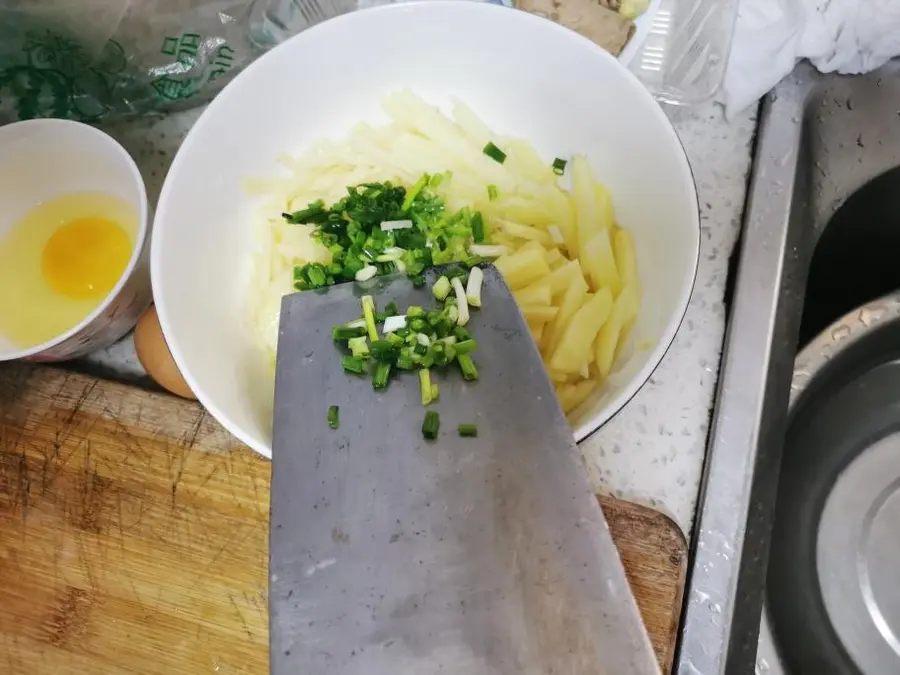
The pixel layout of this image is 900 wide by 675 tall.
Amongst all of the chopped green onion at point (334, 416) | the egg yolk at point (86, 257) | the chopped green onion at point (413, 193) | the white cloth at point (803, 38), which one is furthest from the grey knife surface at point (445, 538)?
the white cloth at point (803, 38)

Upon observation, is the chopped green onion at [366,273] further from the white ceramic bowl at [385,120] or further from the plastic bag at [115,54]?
the plastic bag at [115,54]

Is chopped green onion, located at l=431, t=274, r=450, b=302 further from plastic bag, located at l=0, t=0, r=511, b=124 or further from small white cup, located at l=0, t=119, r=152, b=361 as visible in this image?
plastic bag, located at l=0, t=0, r=511, b=124

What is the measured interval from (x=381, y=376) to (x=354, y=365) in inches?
1.1

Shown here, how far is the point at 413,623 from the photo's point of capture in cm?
47

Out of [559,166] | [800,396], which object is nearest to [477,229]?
[559,166]

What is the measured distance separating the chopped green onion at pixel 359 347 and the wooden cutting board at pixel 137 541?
0.88 feet

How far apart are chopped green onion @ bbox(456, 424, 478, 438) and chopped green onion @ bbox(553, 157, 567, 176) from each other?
43cm

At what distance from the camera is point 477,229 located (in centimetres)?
78

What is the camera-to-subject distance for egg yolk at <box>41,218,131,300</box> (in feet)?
2.94

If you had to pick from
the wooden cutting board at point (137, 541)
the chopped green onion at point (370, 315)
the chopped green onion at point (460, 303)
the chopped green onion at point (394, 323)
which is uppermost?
the chopped green onion at point (460, 303)

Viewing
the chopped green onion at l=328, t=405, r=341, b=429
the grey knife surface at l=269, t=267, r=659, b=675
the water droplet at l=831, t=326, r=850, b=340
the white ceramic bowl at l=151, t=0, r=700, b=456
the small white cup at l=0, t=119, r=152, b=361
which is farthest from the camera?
the water droplet at l=831, t=326, r=850, b=340

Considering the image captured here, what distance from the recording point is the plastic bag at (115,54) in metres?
0.85

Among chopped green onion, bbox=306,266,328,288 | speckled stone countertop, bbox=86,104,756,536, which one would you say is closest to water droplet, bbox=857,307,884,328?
speckled stone countertop, bbox=86,104,756,536

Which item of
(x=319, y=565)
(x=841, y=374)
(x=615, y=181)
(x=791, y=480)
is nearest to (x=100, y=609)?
(x=319, y=565)
